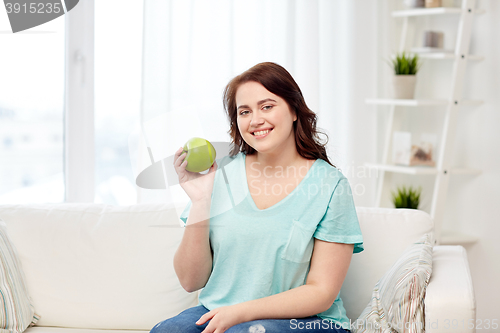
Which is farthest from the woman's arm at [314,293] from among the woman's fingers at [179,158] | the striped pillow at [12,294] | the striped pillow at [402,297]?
the striped pillow at [12,294]

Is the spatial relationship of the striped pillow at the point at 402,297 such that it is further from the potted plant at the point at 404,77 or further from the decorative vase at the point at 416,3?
the decorative vase at the point at 416,3

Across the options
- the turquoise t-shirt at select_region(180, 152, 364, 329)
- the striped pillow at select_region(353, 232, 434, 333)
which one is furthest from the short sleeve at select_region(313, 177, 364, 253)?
the striped pillow at select_region(353, 232, 434, 333)

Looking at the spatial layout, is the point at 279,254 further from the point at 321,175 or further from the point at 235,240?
the point at 321,175

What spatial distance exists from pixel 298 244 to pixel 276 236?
0.06 m

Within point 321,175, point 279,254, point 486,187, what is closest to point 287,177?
point 321,175

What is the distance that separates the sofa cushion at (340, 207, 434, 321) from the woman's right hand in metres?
0.57

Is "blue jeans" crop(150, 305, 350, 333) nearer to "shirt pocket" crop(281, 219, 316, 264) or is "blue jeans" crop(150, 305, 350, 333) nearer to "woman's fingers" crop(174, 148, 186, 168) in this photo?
"shirt pocket" crop(281, 219, 316, 264)

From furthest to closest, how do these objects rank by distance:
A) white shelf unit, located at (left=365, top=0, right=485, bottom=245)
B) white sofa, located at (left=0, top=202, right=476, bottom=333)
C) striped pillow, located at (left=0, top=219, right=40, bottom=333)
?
white shelf unit, located at (left=365, top=0, right=485, bottom=245), white sofa, located at (left=0, top=202, right=476, bottom=333), striped pillow, located at (left=0, top=219, right=40, bottom=333)

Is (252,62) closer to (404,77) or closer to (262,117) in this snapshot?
(404,77)

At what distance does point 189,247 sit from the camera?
4.42 feet

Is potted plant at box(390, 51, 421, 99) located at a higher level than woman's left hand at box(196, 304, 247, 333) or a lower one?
higher

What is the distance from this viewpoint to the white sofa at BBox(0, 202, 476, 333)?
159 cm

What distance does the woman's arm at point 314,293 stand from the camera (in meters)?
1.21

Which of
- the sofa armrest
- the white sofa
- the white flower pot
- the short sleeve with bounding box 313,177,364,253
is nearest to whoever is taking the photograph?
the sofa armrest
